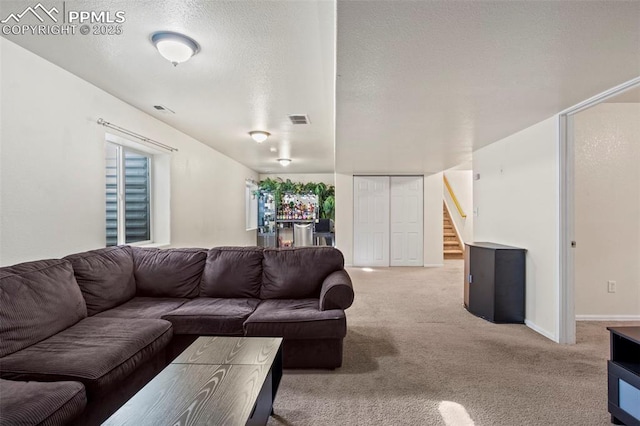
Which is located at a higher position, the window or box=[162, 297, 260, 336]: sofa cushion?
the window

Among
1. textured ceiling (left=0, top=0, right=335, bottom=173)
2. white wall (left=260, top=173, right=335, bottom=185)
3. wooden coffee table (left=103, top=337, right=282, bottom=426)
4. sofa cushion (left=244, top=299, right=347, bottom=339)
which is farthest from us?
white wall (left=260, top=173, right=335, bottom=185)

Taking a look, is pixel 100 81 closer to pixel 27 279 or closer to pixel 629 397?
pixel 27 279

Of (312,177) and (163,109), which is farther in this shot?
(312,177)

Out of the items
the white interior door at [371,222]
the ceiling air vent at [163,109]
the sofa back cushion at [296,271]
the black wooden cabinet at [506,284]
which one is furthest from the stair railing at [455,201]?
the ceiling air vent at [163,109]

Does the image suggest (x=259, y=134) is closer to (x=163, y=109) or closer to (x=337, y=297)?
(x=163, y=109)

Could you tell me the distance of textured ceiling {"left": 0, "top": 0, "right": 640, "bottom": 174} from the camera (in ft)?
5.16

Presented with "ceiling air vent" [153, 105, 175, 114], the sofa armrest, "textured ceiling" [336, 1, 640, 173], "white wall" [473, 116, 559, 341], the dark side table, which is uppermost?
"ceiling air vent" [153, 105, 175, 114]

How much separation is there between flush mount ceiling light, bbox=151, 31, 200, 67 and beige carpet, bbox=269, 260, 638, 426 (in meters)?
2.28

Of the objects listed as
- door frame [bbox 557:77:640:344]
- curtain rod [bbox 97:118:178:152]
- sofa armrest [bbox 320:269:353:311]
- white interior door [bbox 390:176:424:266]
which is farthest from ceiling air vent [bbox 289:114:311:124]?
white interior door [bbox 390:176:424:266]

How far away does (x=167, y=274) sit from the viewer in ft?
9.61

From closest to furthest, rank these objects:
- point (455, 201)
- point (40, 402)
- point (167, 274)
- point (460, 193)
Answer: point (40, 402) → point (167, 274) → point (455, 201) → point (460, 193)

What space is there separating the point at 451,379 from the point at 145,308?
7.65 ft

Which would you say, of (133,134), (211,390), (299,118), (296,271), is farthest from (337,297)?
(133,134)

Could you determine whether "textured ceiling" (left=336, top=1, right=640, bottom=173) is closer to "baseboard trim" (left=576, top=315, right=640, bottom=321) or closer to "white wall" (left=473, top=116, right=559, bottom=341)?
"white wall" (left=473, top=116, right=559, bottom=341)
